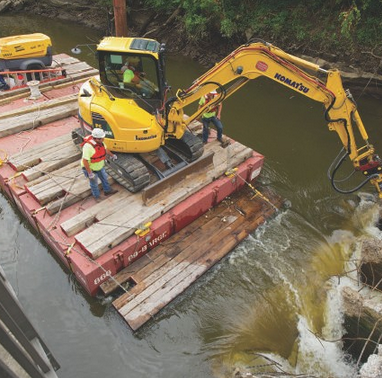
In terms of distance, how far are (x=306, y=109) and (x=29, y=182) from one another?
8842mm

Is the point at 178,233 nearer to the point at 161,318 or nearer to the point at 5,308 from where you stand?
the point at 161,318

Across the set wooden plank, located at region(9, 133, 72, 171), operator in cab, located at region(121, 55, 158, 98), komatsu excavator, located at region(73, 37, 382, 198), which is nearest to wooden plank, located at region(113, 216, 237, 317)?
komatsu excavator, located at region(73, 37, 382, 198)

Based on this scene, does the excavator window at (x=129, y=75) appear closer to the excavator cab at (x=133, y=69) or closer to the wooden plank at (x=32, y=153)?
the excavator cab at (x=133, y=69)

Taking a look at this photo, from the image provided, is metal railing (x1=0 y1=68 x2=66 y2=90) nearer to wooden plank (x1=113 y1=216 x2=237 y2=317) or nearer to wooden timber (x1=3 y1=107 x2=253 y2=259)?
wooden timber (x1=3 y1=107 x2=253 y2=259)

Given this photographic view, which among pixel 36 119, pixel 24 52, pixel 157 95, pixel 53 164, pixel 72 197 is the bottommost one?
pixel 72 197

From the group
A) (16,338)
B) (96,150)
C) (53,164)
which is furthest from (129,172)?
(16,338)

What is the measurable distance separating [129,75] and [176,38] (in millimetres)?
10373

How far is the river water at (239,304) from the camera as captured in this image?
18.0ft

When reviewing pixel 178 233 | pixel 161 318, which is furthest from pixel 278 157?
pixel 161 318

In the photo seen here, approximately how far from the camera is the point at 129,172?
6.52 meters

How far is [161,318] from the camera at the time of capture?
593 centimetres

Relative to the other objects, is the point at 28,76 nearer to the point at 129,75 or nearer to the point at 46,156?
the point at 46,156

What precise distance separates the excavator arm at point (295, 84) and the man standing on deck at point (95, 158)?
152 cm

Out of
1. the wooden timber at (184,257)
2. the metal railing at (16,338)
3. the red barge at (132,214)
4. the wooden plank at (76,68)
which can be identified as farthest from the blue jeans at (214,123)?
the metal railing at (16,338)
